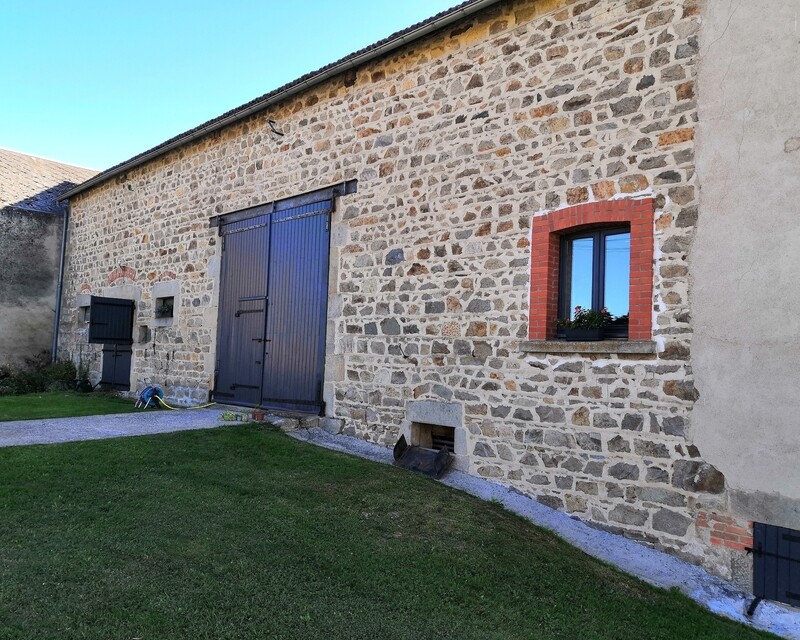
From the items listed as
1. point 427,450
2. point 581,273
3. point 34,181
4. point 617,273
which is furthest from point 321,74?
point 34,181

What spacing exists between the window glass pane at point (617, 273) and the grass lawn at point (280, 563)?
→ 2108 mm

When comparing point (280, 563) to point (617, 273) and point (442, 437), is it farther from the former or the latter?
point (617, 273)

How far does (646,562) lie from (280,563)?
2918mm

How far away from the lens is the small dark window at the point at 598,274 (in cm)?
537

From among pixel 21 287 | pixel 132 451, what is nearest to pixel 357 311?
pixel 132 451

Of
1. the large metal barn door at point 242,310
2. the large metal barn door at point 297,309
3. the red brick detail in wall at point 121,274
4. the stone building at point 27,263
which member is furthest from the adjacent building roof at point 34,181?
the large metal barn door at point 297,309

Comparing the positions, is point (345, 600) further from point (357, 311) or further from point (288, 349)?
point (288, 349)

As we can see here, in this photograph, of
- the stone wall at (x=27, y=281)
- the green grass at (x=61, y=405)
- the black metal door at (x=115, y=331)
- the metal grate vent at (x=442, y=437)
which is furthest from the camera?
the stone wall at (x=27, y=281)

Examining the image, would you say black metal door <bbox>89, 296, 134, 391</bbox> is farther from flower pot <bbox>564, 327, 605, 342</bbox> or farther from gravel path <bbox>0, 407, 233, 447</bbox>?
flower pot <bbox>564, 327, 605, 342</bbox>

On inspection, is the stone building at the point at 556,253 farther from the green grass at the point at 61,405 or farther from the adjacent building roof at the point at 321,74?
the green grass at the point at 61,405

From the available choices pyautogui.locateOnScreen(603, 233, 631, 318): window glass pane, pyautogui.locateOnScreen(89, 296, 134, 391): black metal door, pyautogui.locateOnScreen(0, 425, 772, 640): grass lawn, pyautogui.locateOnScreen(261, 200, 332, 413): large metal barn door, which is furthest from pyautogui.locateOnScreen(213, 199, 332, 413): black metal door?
pyautogui.locateOnScreen(603, 233, 631, 318): window glass pane

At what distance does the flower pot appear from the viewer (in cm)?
533

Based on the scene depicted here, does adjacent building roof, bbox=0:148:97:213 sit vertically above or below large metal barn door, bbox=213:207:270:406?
above

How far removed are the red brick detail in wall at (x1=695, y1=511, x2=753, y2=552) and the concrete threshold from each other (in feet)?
Result: 0.91
